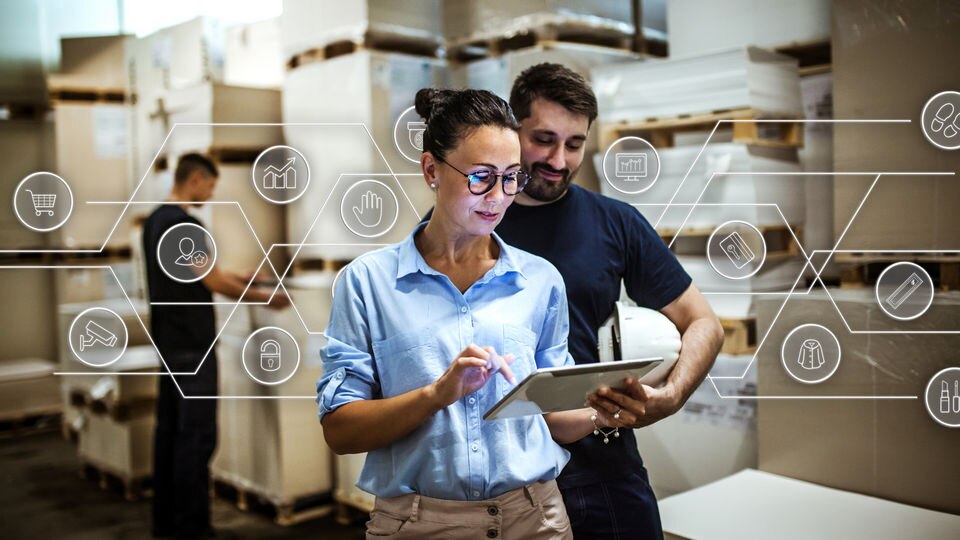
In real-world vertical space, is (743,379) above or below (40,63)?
below

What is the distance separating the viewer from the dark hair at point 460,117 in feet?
6.63

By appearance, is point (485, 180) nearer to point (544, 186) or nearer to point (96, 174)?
point (544, 186)

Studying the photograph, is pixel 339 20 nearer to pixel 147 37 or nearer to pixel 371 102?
pixel 371 102

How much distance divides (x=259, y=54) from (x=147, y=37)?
0.49m

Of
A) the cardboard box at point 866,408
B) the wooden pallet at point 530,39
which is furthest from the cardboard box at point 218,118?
the cardboard box at point 866,408

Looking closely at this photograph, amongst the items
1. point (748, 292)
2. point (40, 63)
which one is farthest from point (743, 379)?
point (40, 63)

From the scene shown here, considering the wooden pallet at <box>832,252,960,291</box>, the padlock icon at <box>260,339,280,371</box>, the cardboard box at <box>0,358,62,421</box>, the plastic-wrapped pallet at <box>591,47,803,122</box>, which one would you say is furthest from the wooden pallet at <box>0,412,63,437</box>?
the wooden pallet at <box>832,252,960,291</box>

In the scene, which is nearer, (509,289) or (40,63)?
(509,289)

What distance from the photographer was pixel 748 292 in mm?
3514

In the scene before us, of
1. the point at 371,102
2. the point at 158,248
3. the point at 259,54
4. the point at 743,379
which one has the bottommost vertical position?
the point at 743,379

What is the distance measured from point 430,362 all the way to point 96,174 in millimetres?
2102

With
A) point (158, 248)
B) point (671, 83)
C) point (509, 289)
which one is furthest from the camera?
point (671, 83)

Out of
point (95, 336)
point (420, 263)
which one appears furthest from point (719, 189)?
point (95, 336)

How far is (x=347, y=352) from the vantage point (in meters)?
1.96
